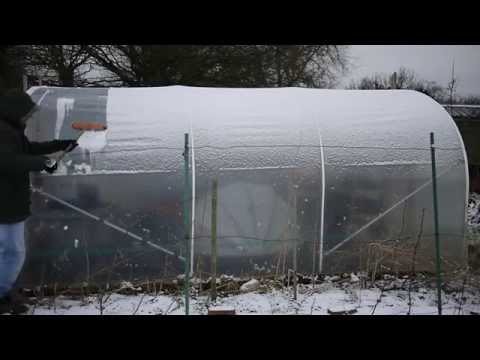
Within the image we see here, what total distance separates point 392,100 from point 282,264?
255 cm

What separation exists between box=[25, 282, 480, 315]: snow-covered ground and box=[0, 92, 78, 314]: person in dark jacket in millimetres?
569

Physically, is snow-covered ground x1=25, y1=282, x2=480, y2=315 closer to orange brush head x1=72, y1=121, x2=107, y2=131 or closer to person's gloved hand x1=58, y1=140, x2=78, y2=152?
A: person's gloved hand x1=58, y1=140, x2=78, y2=152

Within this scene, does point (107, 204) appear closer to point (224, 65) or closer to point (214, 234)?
point (214, 234)

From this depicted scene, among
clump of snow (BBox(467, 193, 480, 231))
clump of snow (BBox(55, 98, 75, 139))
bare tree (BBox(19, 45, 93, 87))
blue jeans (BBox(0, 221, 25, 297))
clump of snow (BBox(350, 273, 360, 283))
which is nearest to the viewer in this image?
blue jeans (BBox(0, 221, 25, 297))

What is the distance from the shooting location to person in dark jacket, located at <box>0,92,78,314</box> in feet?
10.6

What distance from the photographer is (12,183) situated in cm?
328

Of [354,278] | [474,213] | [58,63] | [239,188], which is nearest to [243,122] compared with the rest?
[239,188]

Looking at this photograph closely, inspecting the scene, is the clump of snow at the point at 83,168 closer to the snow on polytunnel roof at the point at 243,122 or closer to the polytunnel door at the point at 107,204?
the polytunnel door at the point at 107,204

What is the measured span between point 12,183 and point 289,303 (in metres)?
2.71

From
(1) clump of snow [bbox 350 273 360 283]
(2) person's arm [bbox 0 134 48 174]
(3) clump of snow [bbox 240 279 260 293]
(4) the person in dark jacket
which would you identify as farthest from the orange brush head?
(1) clump of snow [bbox 350 273 360 283]

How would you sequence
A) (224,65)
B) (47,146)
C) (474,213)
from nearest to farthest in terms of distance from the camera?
(47,146)
(474,213)
(224,65)

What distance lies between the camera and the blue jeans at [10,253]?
10.6 ft
